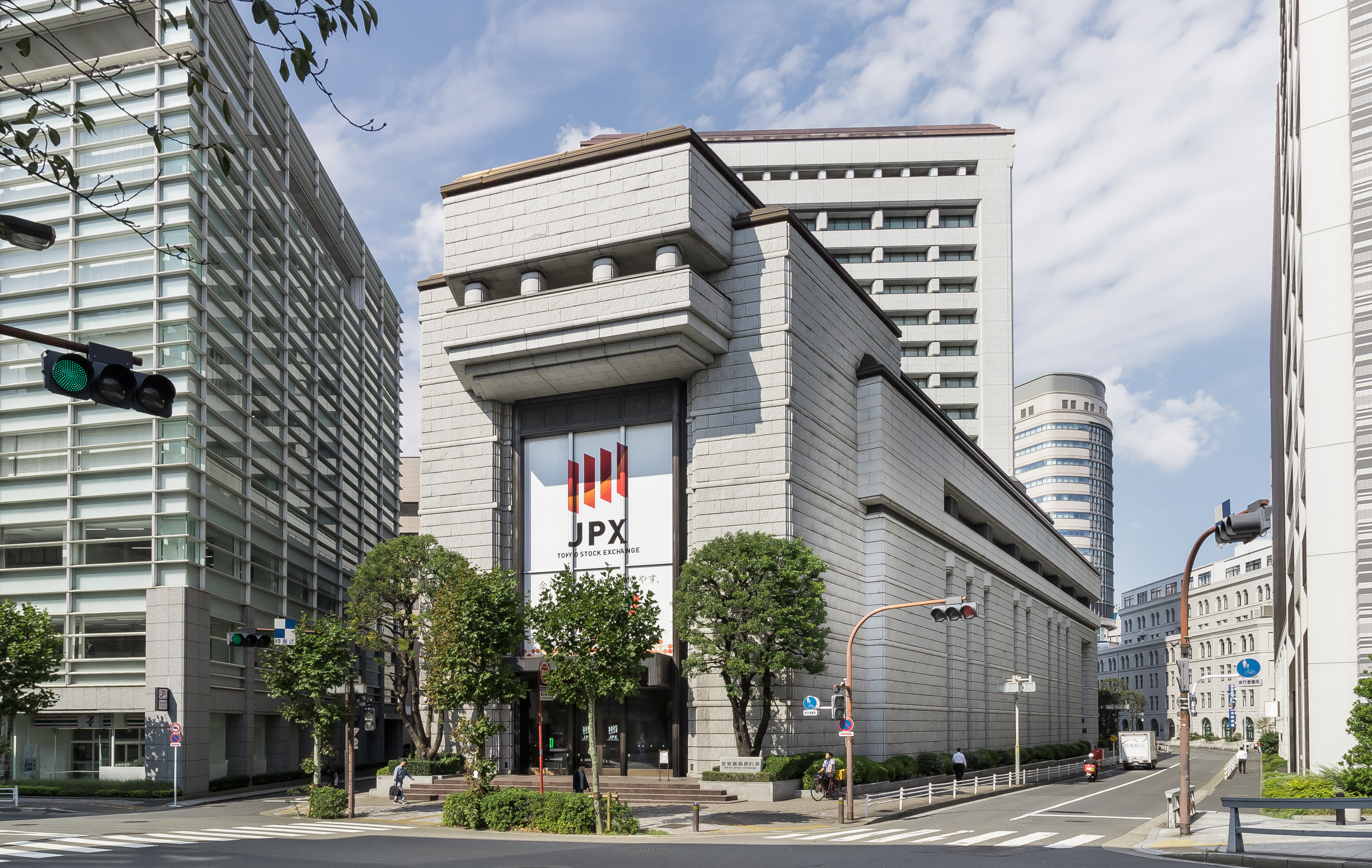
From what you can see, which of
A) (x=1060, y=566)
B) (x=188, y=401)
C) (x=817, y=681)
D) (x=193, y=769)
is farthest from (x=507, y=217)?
(x=1060, y=566)

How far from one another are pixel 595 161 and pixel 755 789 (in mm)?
24558

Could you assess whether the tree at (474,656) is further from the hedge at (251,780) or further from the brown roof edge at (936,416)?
the brown roof edge at (936,416)

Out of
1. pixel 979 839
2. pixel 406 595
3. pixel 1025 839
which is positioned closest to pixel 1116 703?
pixel 406 595

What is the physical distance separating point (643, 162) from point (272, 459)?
1202 inches

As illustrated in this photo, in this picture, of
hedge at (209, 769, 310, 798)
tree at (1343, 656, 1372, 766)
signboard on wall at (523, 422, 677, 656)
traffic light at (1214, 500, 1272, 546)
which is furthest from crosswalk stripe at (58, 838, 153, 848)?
tree at (1343, 656, 1372, 766)

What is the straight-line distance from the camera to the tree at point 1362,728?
3086 cm

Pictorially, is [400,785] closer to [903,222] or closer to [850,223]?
[850,223]

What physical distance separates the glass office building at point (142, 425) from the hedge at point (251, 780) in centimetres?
107

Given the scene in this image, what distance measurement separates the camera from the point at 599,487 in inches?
1791

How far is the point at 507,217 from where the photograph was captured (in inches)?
1826

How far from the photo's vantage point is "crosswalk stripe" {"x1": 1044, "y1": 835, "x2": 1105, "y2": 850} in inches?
1012

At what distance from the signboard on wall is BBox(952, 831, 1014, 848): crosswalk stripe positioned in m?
16.0

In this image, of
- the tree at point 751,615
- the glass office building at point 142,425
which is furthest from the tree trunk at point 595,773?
the glass office building at point 142,425

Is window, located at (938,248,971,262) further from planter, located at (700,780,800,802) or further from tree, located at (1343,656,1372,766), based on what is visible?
tree, located at (1343,656,1372,766)
